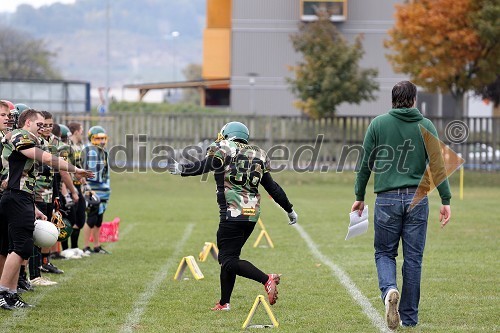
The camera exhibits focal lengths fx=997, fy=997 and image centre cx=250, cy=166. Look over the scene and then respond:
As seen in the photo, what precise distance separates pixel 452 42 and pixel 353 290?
83.7 ft

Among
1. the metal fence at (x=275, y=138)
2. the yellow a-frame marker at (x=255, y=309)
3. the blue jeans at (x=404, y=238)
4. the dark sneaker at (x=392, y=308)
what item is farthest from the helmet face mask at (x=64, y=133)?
the metal fence at (x=275, y=138)

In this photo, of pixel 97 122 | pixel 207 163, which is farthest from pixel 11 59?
pixel 207 163

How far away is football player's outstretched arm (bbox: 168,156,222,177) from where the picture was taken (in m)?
9.71

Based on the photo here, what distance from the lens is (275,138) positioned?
38312 millimetres

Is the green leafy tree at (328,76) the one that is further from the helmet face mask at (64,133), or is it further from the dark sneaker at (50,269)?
the dark sneaker at (50,269)

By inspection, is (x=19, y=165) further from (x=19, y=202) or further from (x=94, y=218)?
Result: (x=94, y=218)

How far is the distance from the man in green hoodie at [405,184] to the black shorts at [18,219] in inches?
135

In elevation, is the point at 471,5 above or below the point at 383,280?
above

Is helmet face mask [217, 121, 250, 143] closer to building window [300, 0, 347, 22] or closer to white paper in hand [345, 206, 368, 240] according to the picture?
white paper in hand [345, 206, 368, 240]

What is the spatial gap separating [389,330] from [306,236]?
9.18 meters

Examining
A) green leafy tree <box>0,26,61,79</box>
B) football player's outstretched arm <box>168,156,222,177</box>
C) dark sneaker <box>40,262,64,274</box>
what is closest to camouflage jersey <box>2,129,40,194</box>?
football player's outstretched arm <box>168,156,222,177</box>

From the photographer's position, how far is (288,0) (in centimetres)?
6069

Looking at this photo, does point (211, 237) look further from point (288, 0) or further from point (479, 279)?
point (288, 0)

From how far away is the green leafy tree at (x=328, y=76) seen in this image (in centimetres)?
3900
